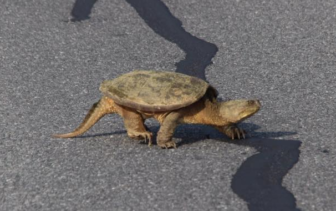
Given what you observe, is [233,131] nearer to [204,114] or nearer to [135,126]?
[204,114]

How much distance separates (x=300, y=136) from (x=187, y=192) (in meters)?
1.08

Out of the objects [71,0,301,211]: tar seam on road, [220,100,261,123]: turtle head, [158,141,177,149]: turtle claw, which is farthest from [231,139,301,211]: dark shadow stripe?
[158,141,177,149]: turtle claw

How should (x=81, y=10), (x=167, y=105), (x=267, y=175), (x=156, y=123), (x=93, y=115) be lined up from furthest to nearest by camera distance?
(x=81, y=10)
(x=156, y=123)
(x=93, y=115)
(x=167, y=105)
(x=267, y=175)

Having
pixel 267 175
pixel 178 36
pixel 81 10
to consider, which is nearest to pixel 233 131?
pixel 267 175

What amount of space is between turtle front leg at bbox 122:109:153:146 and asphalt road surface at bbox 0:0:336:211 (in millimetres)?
81

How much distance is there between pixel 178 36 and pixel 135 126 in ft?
7.37

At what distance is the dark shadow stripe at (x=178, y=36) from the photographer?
6906 mm

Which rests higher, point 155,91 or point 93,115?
point 155,91

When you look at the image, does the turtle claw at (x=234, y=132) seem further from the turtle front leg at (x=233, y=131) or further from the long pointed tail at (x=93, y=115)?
the long pointed tail at (x=93, y=115)

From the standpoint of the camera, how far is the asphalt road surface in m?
4.83

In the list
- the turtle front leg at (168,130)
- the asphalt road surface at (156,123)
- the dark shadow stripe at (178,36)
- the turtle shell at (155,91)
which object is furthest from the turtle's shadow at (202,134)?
the dark shadow stripe at (178,36)

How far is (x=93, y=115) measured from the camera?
5.58 metres

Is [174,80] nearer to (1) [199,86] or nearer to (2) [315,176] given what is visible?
(1) [199,86]

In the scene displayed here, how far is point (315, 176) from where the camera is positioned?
16.3 feet
